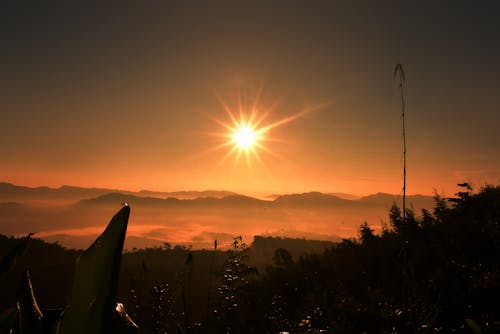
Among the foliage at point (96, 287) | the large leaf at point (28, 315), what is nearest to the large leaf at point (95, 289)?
the foliage at point (96, 287)

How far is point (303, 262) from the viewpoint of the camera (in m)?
9.48

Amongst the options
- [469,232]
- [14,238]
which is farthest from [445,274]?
[14,238]

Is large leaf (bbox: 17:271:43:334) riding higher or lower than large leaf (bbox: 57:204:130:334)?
lower

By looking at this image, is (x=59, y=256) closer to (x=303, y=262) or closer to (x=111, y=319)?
(x=303, y=262)

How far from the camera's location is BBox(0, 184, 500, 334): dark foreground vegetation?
293 cm

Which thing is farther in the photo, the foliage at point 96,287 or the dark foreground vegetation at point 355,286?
the dark foreground vegetation at point 355,286

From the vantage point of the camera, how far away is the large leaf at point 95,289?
1.06ft

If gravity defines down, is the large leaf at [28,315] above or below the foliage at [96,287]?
below

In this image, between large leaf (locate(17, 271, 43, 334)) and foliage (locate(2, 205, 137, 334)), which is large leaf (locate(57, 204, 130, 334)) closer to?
foliage (locate(2, 205, 137, 334))

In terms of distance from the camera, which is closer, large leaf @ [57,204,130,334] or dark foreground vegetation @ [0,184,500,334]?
large leaf @ [57,204,130,334]

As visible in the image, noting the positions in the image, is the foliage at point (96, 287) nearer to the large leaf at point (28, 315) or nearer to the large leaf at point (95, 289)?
the large leaf at point (95, 289)

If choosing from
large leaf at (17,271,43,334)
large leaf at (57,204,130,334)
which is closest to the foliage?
large leaf at (57,204,130,334)

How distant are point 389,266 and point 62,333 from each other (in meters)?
7.50

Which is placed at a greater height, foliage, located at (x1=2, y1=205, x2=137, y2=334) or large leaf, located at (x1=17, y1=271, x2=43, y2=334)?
foliage, located at (x1=2, y1=205, x2=137, y2=334)
